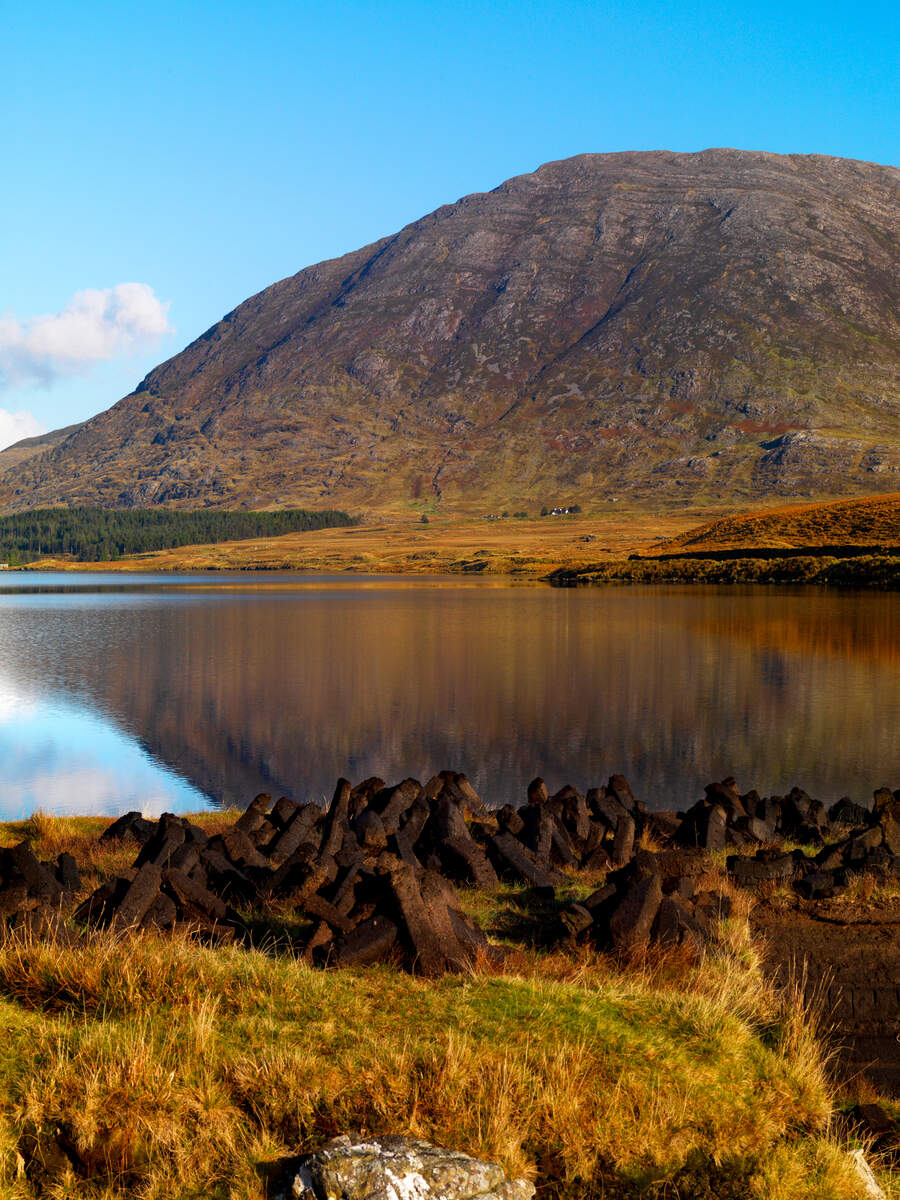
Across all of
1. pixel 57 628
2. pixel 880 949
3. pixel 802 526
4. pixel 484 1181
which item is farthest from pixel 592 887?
pixel 802 526

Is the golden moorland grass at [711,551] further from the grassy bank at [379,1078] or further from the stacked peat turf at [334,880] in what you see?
the grassy bank at [379,1078]

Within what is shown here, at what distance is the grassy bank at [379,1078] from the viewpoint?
5785 millimetres

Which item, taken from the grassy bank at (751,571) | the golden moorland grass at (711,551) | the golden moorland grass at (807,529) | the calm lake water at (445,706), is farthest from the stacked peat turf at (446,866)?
the golden moorland grass at (807,529)

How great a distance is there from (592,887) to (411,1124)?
7.32 m

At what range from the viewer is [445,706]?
32.2 meters

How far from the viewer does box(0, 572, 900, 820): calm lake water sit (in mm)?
23141

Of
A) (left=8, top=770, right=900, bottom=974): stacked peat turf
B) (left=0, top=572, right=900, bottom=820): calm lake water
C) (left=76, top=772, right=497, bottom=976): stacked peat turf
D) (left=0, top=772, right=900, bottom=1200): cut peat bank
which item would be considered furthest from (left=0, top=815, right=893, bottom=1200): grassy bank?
(left=0, top=572, right=900, bottom=820): calm lake water

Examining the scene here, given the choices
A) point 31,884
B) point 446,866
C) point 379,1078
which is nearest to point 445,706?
point 446,866

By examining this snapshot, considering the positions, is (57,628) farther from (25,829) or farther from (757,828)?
(757,828)

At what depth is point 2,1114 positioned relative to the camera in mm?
5855

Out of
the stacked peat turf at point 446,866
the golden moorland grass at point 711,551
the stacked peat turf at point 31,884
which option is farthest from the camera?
the golden moorland grass at point 711,551

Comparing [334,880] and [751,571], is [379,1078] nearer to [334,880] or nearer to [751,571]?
[334,880]

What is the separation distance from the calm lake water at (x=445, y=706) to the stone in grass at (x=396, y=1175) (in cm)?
1536

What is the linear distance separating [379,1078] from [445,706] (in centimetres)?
2605
